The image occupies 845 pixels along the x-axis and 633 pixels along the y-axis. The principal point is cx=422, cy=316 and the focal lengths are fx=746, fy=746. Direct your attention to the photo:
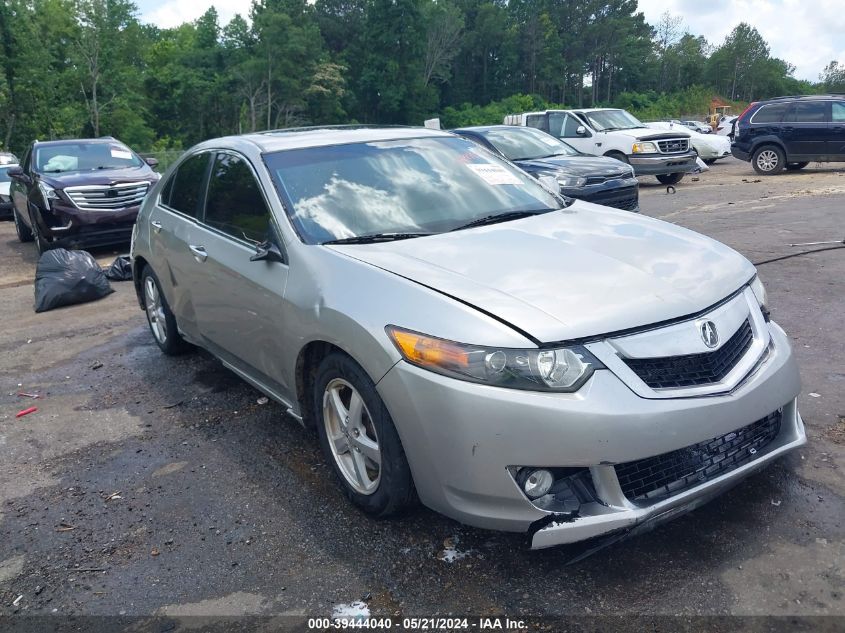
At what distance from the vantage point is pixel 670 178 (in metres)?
17.5

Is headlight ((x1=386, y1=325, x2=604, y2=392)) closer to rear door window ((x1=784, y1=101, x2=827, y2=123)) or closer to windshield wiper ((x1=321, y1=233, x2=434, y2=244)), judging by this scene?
windshield wiper ((x1=321, y1=233, x2=434, y2=244))

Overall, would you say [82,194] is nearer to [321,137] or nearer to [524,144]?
[524,144]

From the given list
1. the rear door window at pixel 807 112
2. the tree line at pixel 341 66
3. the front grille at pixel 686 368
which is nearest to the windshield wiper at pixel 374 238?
the front grille at pixel 686 368

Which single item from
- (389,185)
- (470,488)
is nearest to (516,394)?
(470,488)

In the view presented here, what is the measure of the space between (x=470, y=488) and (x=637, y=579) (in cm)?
70

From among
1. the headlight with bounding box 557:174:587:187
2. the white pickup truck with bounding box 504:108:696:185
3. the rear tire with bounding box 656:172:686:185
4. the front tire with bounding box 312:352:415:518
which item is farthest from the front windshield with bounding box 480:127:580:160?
the front tire with bounding box 312:352:415:518

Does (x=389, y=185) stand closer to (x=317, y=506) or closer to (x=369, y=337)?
(x=369, y=337)

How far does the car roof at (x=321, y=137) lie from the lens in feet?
13.9

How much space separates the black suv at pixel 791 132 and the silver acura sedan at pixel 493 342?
15371 mm

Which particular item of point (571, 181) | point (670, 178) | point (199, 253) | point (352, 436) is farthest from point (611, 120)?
point (352, 436)

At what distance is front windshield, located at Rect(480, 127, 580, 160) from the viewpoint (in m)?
11.6

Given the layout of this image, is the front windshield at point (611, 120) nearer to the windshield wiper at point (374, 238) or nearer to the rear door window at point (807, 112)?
the rear door window at point (807, 112)

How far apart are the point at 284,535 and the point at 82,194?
29.4ft

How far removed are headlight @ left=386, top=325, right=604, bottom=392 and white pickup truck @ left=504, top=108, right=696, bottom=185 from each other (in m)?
14.4
